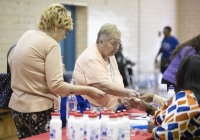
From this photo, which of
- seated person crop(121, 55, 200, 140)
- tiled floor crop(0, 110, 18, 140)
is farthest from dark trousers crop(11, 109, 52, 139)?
tiled floor crop(0, 110, 18, 140)

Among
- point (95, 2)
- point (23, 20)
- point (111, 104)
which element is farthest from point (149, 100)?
point (95, 2)

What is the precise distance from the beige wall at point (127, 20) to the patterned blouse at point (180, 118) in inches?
191

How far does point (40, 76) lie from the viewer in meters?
3.31

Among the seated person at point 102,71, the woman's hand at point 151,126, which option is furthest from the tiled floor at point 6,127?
the woman's hand at point 151,126

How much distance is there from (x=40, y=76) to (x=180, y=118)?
3.94 ft

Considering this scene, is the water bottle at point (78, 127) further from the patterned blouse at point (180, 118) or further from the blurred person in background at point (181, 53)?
the blurred person in background at point (181, 53)

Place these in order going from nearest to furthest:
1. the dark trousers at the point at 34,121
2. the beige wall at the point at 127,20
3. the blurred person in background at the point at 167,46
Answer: the dark trousers at the point at 34,121, the beige wall at the point at 127,20, the blurred person in background at the point at 167,46

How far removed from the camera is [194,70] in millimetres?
2807

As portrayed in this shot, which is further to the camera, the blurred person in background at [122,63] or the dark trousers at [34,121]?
the blurred person in background at [122,63]

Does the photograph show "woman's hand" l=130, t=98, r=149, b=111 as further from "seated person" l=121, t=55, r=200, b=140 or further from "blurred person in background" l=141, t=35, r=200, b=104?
"blurred person in background" l=141, t=35, r=200, b=104

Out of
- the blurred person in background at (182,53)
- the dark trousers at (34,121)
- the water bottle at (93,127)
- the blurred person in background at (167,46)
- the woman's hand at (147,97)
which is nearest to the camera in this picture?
the water bottle at (93,127)

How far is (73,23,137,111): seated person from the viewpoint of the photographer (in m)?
3.75

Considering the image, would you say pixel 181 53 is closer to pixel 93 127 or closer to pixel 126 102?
pixel 126 102

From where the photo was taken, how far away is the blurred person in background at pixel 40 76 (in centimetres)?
327
